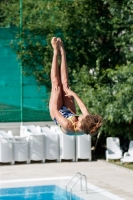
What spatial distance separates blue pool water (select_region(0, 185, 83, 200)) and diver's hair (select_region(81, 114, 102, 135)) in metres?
3.36

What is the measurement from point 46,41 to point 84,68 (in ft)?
5.65

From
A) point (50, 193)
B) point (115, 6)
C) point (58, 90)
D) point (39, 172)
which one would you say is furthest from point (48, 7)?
point (58, 90)

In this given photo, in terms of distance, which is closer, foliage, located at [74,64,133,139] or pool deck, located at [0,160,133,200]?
pool deck, located at [0,160,133,200]

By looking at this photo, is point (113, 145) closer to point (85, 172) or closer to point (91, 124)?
point (85, 172)

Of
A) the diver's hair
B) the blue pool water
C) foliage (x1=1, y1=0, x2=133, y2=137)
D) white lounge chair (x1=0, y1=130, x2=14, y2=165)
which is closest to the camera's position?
the diver's hair

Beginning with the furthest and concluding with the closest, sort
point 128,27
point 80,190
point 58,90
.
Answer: point 128,27
point 80,190
point 58,90

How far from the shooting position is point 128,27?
1675cm

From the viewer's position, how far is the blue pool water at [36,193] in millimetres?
11730

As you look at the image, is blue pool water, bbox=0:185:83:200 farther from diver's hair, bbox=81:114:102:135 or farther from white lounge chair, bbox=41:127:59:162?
diver's hair, bbox=81:114:102:135

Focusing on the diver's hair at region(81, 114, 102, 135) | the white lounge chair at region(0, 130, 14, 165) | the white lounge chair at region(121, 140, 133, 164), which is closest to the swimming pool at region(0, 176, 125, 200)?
the white lounge chair at region(0, 130, 14, 165)

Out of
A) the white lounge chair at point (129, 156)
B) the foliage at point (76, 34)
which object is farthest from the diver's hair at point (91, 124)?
the foliage at point (76, 34)

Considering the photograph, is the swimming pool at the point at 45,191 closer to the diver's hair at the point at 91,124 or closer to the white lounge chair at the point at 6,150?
the white lounge chair at the point at 6,150

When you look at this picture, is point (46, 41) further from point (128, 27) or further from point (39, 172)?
point (39, 172)

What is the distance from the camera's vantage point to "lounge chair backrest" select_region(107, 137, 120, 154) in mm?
15867
